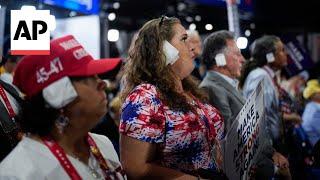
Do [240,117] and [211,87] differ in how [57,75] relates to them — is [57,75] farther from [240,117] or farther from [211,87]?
[211,87]

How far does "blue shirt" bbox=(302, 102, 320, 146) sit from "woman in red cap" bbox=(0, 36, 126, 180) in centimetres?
502

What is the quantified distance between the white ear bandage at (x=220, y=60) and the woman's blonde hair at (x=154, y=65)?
1140 millimetres

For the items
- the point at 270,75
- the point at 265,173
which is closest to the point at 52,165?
the point at 265,173

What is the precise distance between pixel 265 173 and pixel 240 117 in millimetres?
712

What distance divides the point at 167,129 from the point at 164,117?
0.20ft

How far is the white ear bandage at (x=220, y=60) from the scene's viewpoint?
13.4 feet

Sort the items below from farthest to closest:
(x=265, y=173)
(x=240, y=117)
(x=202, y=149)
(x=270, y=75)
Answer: (x=270, y=75) < (x=265, y=173) < (x=240, y=117) < (x=202, y=149)

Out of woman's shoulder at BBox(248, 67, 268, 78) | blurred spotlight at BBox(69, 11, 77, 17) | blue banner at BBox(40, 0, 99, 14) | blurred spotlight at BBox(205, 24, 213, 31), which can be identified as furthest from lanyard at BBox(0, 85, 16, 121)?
blurred spotlight at BBox(205, 24, 213, 31)

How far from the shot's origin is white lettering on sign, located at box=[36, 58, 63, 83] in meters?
2.04

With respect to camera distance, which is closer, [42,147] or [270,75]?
[42,147]

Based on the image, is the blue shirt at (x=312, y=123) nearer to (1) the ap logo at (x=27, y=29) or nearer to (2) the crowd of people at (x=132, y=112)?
(2) the crowd of people at (x=132, y=112)

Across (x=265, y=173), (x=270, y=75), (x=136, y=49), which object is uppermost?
(x=136, y=49)

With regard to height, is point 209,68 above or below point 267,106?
above

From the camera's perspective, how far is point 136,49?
9.65 ft
